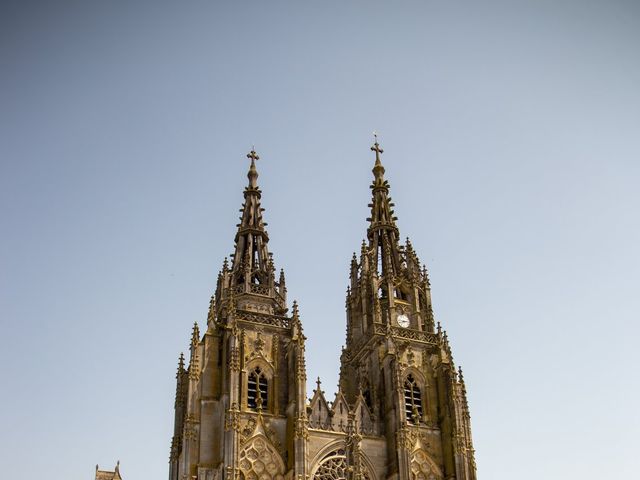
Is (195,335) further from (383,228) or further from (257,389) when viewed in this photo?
(383,228)

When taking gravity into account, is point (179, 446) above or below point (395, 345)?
below

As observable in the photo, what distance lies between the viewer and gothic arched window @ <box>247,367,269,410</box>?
4794cm

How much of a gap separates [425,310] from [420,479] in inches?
461

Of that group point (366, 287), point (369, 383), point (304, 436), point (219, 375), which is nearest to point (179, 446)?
point (219, 375)

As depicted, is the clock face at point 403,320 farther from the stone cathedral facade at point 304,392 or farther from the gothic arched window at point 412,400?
the gothic arched window at point 412,400

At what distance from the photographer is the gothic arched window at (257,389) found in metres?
47.9

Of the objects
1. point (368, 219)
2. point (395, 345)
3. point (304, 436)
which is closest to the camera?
point (304, 436)

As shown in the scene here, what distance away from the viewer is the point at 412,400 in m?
51.2

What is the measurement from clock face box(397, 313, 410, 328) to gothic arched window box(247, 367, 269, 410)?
10191 millimetres

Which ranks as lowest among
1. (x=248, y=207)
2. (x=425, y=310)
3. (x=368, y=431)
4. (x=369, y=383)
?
(x=368, y=431)

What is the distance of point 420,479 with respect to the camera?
4841cm

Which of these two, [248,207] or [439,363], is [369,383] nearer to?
[439,363]

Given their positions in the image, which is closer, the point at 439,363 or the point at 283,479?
the point at 283,479

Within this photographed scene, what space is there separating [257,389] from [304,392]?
2.73 meters
